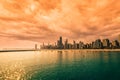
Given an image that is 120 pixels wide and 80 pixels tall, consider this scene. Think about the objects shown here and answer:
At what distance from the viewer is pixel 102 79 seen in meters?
52.5

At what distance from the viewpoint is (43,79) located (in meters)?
54.8

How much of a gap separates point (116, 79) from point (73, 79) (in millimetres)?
18297

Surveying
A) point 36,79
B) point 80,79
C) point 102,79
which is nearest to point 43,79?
point 36,79

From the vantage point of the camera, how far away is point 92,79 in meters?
52.7

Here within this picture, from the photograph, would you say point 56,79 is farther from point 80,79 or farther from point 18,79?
point 18,79

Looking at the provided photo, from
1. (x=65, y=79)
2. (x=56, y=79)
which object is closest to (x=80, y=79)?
(x=65, y=79)

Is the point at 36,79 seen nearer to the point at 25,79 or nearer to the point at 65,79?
the point at 25,79

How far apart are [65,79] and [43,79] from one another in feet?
32.8

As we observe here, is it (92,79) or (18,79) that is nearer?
(92,79)

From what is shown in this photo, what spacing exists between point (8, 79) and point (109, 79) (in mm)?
46569

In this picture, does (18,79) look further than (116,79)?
Yes

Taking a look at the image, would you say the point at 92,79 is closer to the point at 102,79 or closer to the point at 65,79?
the point at 102,79

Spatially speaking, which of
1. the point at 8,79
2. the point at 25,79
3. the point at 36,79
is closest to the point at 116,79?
the point at 36,79

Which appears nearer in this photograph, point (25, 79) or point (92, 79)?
point (92, 79)
